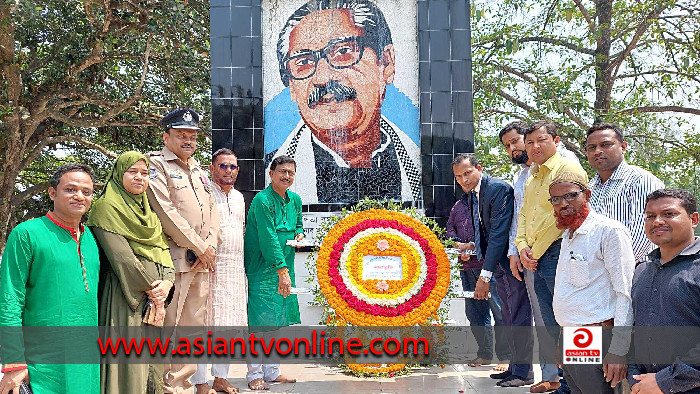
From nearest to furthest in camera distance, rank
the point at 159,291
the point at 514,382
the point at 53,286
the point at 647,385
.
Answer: the point at 647,385 → the point at 53,286 → the point at 159,291 → the point at 514,382

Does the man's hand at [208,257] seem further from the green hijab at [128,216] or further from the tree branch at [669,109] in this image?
the tree branch at [669,109]

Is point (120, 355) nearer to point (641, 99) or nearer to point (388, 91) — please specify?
point (388, 91)

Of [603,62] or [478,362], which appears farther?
[603,62]

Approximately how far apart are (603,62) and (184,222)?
8958 mm

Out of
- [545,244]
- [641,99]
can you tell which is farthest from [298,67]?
[641,99]

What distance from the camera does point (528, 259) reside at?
3939 millimetres

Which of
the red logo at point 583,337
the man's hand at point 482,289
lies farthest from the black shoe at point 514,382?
the red logo at point 583,337

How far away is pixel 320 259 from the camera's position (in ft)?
15.8

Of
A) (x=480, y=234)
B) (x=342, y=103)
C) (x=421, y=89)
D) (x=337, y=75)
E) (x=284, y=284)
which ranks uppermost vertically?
(x=337, y=75)

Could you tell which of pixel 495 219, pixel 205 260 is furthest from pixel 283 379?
pixel 495 219

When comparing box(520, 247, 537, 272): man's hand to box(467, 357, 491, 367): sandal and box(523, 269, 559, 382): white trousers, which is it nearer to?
box(523, 269, 559, 382): white trousers

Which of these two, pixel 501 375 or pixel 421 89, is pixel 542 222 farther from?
pixel 421 89

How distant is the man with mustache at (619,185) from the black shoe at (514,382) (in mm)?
1788

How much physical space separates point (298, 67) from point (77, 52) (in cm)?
533
